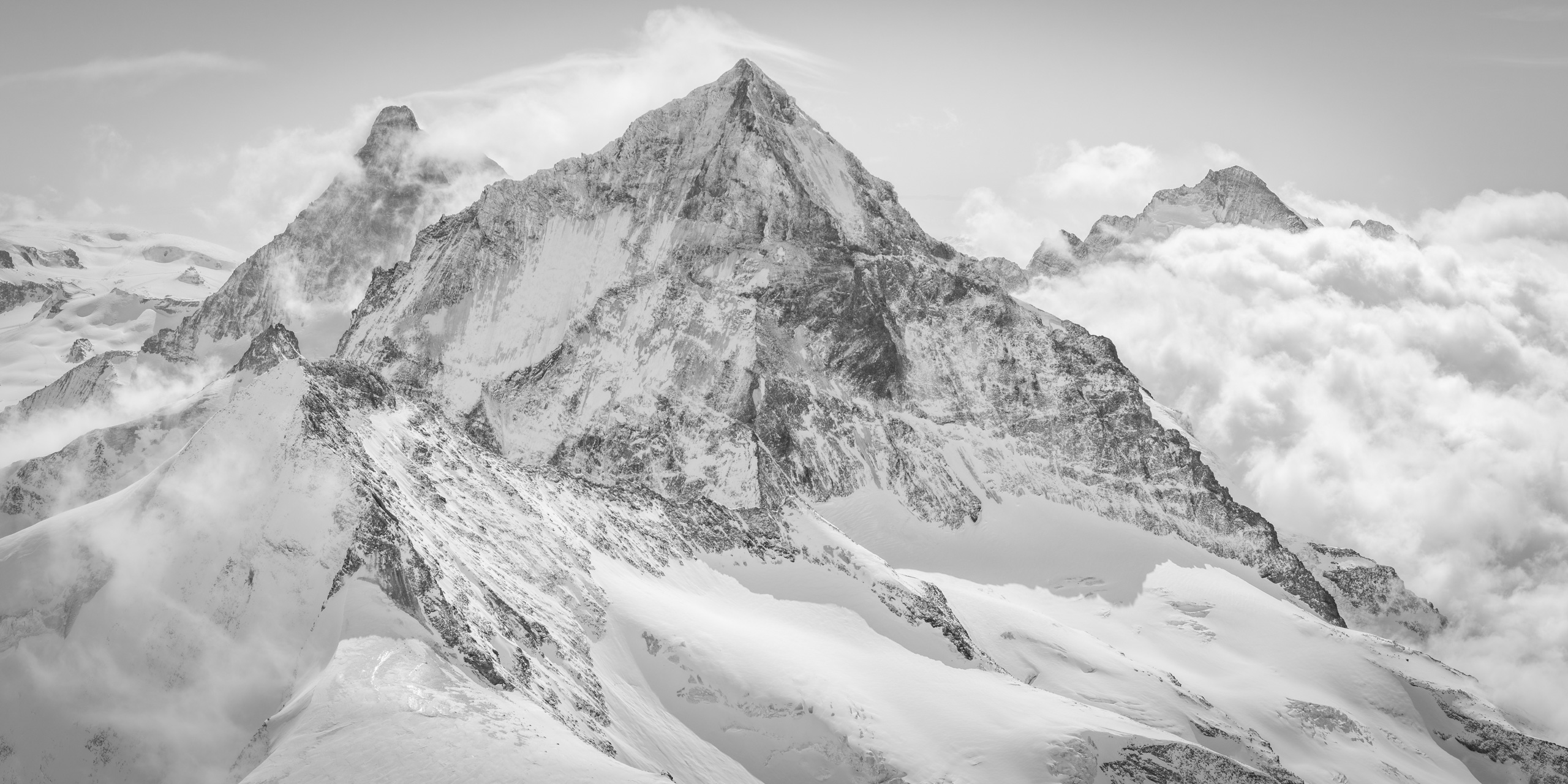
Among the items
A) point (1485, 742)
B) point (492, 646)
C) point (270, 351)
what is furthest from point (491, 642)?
point (1485, 742)

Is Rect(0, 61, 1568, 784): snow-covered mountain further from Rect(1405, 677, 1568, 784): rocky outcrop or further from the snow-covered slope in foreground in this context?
Rect(1405, 677, 1568, 784): rocky outcrop

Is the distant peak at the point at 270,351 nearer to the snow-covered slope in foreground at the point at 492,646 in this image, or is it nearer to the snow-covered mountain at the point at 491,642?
the snow-covered mountain at the point at 491,642

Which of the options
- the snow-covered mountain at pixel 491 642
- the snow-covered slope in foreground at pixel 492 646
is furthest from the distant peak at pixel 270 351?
the snow-covered slope in foreground at pixel 492 646

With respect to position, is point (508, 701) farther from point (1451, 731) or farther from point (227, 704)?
point (1451, 731)

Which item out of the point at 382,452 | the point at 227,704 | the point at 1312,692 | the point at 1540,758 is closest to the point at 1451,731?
the point at 1540,758

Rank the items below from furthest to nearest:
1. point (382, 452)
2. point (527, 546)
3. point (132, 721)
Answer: point (527, 546) < point (382, 452) < point (132, 721)

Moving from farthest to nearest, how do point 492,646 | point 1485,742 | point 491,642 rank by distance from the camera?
point 1485,742 < point 491,642 < point 492,646

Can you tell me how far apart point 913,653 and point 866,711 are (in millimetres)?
17460

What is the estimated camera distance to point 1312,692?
592 feet

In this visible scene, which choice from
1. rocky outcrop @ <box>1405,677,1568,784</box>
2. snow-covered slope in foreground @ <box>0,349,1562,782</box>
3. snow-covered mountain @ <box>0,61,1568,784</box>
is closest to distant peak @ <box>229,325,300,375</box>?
snow-covered mountain @ <box>0,61,1568,784</box>

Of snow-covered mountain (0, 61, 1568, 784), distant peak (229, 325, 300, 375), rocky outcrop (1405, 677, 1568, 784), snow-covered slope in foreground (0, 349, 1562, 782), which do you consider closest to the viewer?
snow-covered slope in foreground (0, 349, 1562, 782)

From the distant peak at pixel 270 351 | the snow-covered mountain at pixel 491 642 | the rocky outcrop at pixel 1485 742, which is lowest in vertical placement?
the snow-covered mountain at pixel 491 642

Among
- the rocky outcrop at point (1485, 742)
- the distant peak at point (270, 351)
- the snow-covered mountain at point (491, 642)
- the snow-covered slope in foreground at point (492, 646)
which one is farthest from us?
the rocky outcrop at point (1485, 742)

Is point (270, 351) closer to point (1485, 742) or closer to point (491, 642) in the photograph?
point (491, 642)
